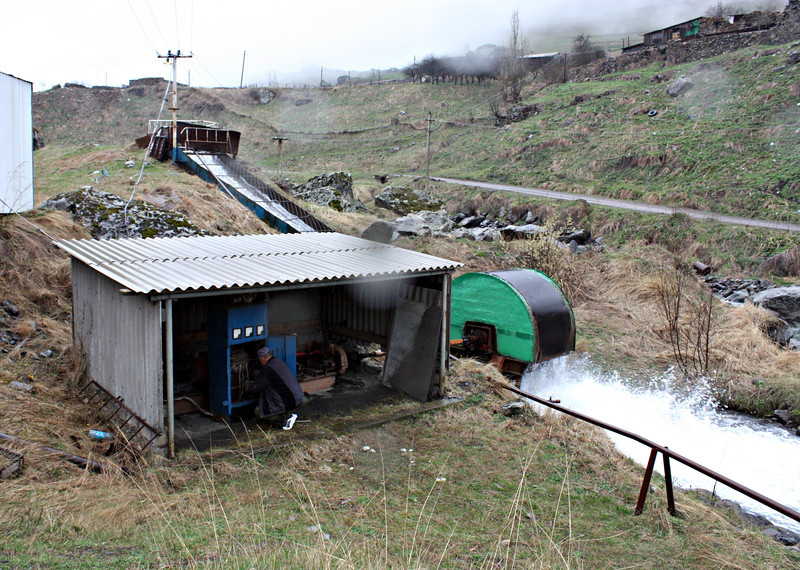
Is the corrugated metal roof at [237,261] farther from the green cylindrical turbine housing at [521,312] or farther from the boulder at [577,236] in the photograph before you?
the boulder at [577,236]

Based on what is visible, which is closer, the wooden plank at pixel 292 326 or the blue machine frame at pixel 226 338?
the blue machine frame at pixel 226 338

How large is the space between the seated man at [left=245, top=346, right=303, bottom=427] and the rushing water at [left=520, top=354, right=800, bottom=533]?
506 centimetres

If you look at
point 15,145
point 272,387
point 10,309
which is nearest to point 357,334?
point 272,387

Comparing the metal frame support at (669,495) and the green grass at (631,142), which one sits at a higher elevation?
the green grass at (631,142)

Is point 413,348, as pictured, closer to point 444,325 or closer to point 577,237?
point 444,325

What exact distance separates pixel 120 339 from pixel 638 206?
76.1ft

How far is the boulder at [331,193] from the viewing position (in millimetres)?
24625

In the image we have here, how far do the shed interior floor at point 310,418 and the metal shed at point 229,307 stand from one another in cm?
27

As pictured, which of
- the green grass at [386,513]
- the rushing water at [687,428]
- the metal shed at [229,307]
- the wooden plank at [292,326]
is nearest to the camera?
the green grass at [386,513]

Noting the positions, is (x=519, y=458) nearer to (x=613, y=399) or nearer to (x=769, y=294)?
(x=613, y=399)

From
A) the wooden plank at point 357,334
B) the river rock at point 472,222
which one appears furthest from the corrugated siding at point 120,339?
the river rock at point 472,222

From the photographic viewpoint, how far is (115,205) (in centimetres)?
1466

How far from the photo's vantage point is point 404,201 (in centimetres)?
2917

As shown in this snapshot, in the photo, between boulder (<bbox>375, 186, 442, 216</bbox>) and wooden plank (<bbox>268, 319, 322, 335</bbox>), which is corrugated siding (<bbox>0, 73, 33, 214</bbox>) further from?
boulder (<bbox>375, 186, 442, 216</bbox>)
